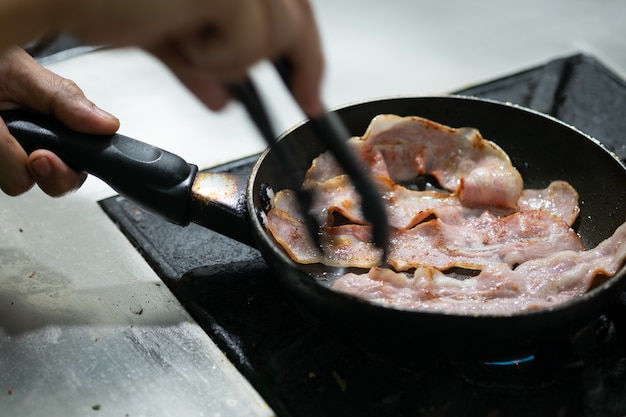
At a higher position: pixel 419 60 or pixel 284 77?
pixel 284 77

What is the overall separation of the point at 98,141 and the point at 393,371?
60 centimetres

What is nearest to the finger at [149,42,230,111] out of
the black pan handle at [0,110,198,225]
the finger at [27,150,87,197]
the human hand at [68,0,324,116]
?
the human hand at [68,0,324,116]

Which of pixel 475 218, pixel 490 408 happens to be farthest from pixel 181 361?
pixel 475 218

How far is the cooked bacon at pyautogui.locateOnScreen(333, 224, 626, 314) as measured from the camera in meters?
1.13

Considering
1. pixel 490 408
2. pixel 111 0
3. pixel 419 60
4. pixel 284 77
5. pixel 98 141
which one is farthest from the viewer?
pixel 419 60

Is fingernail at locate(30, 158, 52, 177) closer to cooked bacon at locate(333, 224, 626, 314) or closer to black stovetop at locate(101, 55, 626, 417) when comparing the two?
black stovetop at locate(101, 55, 626, 417)

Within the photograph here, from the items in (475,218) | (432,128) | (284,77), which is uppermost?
(284,77)

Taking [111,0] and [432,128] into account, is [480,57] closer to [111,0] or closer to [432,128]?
[432,128]

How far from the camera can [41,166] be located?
1197mm

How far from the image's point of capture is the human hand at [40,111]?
1192 mm

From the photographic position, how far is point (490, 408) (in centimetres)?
107

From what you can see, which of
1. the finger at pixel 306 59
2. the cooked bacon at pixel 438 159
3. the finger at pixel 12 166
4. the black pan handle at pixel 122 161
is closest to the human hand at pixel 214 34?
the finger at pixel 306 59

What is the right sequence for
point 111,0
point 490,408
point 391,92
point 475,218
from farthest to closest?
point 391,92, point 475,218, point 490,408, point 111,0

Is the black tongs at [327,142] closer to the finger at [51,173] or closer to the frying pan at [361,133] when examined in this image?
the frying pan at [361,133]
